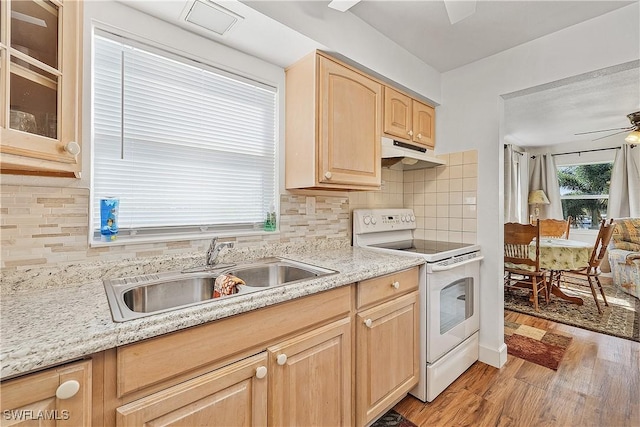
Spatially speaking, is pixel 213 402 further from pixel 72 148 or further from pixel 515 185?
pixel 515 185

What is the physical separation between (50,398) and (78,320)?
19 cm

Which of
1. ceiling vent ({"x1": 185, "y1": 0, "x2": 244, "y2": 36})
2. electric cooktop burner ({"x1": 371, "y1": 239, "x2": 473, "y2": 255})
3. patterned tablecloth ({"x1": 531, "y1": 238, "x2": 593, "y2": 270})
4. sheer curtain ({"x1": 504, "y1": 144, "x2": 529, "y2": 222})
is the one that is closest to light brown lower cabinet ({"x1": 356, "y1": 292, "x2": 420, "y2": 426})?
electric cooktop burner ({"x1": 371, "y1": 239, "x2": 473, "y2": 255})

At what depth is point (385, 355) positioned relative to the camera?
1.53 metres

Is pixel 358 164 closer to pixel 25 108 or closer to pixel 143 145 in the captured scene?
pixel 143 145

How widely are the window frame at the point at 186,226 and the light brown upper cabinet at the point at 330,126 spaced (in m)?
0.08

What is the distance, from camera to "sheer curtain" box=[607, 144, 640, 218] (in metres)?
4.62

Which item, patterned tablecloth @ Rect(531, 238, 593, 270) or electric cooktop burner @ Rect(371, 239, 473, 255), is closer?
electric cooktop burner @ Rect(371, 239, 473, 255)

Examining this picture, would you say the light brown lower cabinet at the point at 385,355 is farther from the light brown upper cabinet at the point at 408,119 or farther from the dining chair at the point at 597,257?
the dining chair at the point at 597,257

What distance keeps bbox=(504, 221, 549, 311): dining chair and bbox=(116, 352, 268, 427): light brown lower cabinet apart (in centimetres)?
319

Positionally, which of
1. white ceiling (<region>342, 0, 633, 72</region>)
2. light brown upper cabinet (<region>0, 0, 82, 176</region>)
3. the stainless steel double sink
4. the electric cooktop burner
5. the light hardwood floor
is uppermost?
white ceiling (<region>342, 0, 633, 72</region>)

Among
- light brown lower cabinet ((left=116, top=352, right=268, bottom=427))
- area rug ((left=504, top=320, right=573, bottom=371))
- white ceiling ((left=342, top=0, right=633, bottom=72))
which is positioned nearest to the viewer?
light brown lower cabinet ((left=116, top=352, right=268, bottom=427))

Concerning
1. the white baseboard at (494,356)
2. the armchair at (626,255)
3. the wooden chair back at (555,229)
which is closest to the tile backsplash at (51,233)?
the white baseboard at (494,356)

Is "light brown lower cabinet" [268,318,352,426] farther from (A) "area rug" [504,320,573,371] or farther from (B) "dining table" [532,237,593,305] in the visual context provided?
(B) "dining table" [532,237,593,305]

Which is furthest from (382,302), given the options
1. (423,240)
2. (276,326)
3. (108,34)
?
(108,34)
